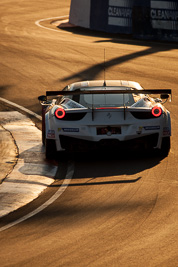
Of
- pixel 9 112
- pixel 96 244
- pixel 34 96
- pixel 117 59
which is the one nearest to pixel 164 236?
pixel 96 244

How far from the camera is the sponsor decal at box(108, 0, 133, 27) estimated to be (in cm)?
2708

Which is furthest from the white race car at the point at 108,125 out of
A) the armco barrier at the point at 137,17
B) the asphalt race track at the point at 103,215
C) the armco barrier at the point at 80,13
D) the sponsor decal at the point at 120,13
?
the armco barrier at the point at 80,13

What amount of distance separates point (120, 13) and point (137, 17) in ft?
4.39

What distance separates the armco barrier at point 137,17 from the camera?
84.0ft

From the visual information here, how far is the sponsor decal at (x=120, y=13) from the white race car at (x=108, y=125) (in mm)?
17375

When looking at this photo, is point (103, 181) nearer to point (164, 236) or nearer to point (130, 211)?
point (130, 211)

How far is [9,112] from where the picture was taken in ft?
48.1

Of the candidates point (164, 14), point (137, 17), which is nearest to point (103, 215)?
point (164, 14)

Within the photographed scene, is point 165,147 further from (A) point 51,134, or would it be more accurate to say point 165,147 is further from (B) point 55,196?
(B) point 55,196

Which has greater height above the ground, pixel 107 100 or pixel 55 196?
pixel 107 100

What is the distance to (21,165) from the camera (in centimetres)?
1009

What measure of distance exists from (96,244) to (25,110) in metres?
8.70

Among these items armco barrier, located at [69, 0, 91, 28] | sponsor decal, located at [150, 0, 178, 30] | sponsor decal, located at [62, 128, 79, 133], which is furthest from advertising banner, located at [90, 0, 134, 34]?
sponsor decal, located at [62, 128, 79, 133]

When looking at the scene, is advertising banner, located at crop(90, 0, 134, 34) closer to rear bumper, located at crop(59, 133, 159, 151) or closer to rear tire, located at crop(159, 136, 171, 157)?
rear tire, located at crop(159, 136, 171, 157)
